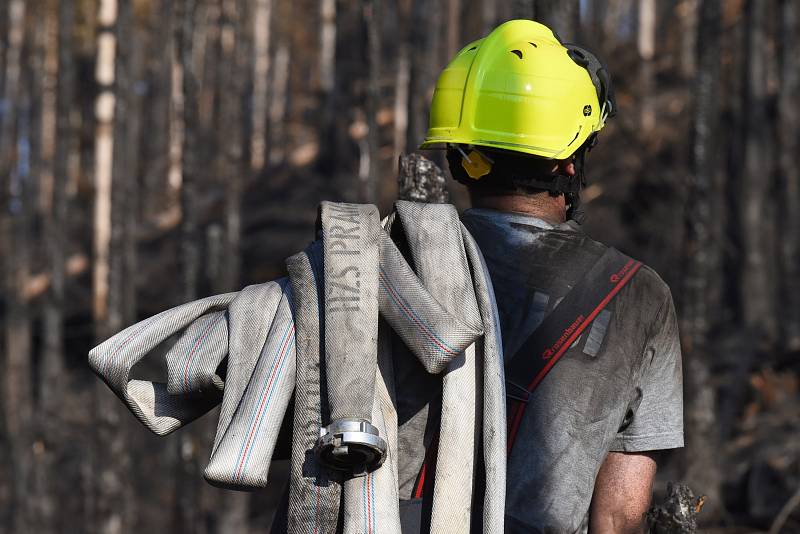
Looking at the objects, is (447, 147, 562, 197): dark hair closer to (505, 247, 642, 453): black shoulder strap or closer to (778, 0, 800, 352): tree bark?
(505, 247, 642, 453): black shoulder strap

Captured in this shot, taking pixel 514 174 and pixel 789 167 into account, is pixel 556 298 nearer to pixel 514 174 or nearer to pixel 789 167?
pixel 514 174

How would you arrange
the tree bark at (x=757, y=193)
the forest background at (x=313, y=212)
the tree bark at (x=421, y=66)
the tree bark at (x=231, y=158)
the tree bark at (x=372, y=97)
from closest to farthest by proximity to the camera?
the forest background at (x=313, y=212) < the tree bark at (x=372, y=97) < the tree bark at (x=421, y=66) < the tree bark at (x=757, y=193) < the tree bark at (x=231, y=158)

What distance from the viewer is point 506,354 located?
2.46 metres

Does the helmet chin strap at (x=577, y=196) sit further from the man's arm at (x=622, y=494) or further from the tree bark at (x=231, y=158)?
the tree bark at (x=231, y=158)

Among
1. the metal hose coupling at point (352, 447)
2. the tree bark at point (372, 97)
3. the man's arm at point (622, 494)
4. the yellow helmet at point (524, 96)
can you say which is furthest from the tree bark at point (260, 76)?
the metal hose coupling at point (352, 447)

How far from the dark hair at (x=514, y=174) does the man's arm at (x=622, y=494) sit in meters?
0.59

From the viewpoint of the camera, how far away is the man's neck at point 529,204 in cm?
262

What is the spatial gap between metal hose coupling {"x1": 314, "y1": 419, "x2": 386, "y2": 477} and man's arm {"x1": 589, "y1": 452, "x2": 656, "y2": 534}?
1.57 feet

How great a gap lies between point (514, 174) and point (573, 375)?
0.48m

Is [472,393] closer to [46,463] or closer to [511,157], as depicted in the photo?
[511,157]

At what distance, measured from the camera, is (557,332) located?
2.45 m

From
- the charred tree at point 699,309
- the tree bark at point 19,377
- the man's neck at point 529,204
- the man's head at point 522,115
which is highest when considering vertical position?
the man's head at point 522,115

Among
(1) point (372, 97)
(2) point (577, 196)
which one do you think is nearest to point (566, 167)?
(2) point (577, 196)

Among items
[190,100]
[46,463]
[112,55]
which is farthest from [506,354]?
[46,463]
